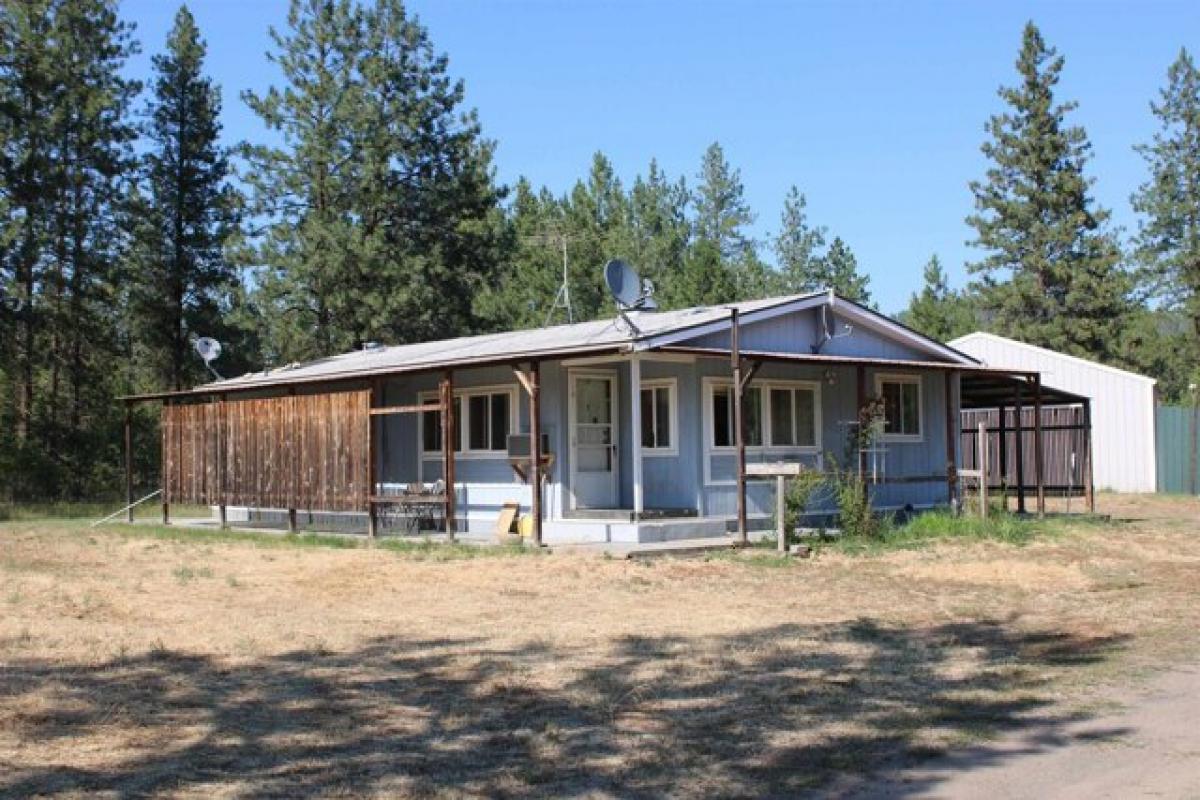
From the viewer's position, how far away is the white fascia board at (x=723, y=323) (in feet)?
50.7

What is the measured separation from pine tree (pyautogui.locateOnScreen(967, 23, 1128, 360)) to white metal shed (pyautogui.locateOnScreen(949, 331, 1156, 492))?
1224 centimetres

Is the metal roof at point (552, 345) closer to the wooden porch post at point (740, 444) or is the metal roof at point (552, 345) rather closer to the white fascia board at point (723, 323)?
the white fascia board at point (723, 323)

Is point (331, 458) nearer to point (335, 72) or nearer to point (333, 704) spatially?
point (333, 704)

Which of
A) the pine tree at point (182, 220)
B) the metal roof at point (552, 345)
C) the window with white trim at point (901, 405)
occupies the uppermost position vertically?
the pine tree at point (182, 220)

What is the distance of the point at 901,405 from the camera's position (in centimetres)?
2028

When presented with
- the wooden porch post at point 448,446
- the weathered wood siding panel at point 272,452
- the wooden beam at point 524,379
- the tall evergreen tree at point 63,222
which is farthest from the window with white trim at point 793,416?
the tall evergreen tree at point 63,222

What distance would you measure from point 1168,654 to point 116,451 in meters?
30.8

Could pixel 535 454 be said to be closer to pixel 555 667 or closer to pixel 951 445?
pixel 951 445

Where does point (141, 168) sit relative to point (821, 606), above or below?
above

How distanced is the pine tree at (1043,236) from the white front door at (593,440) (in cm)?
2970

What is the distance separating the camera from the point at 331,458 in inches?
722

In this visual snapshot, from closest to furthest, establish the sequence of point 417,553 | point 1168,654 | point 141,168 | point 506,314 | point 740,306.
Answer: point 1168,654 → point 417,553 → point 740,306 → point 141,168 → point 506,314

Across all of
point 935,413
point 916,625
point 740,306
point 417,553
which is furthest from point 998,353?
point 916,625

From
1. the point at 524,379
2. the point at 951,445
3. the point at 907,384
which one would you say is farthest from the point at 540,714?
the point at 907,384
